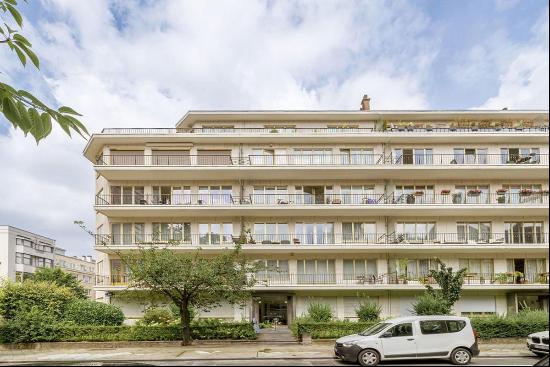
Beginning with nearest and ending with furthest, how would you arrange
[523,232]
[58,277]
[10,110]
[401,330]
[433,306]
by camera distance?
[10,110] < [401,330] < [433,306] < [523,232] < [58,277]

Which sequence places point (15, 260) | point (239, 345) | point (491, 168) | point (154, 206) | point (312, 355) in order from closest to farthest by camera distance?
point (312, 355) → point (239, 345) → point (491, 168) → point (154, 206) → point (15, 260)

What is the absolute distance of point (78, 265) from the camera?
241 ft

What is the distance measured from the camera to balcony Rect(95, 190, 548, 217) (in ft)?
78.0

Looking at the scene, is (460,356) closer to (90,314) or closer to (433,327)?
(433,327)

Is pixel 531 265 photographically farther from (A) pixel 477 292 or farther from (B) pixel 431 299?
(B) pixel 431 299

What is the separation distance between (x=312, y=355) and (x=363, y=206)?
1123 cm

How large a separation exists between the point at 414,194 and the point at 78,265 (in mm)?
62035

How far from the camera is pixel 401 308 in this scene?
78.9 feet

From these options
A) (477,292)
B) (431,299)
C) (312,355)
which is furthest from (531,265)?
(312,355)

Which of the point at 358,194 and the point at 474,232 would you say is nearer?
the point at 474,232

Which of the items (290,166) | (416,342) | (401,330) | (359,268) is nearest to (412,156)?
(359,268)

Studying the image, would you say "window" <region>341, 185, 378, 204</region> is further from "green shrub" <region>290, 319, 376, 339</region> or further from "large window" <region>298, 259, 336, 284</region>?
"green shrub" <region>290, 319, 376, 339</region>

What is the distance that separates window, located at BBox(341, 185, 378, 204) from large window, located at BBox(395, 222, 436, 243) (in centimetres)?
191

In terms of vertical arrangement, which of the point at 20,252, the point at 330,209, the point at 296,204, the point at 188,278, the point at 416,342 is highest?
the point at 296,204
